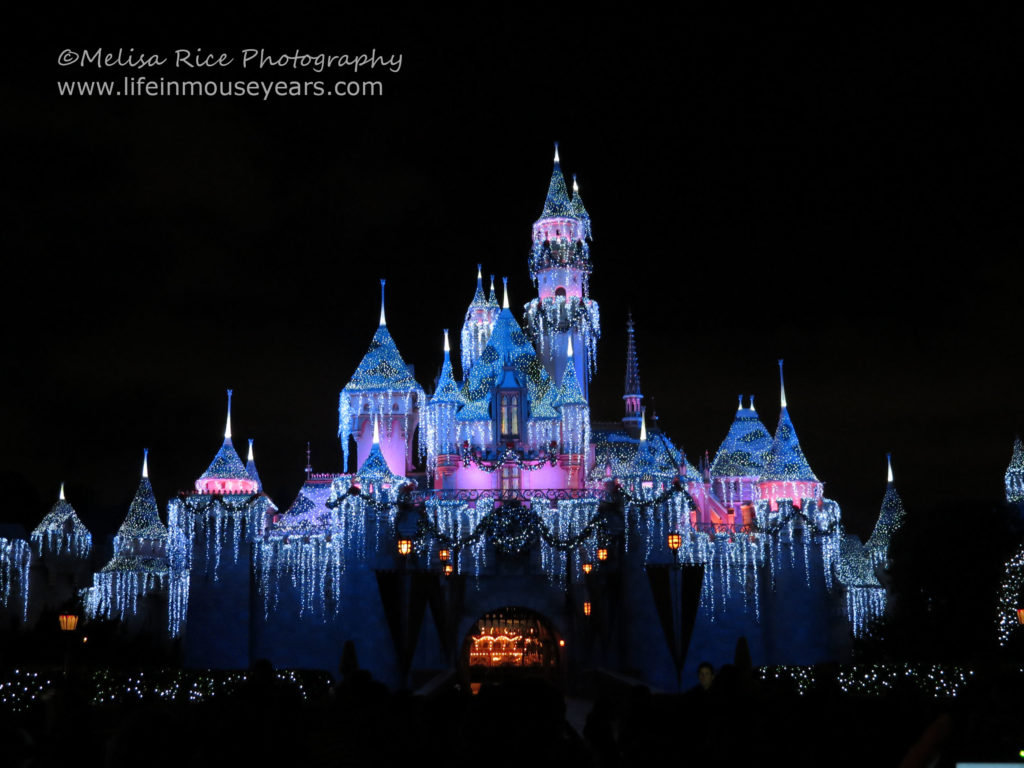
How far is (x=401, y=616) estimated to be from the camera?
3281 cm

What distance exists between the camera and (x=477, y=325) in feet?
139

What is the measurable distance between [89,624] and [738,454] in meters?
22.0

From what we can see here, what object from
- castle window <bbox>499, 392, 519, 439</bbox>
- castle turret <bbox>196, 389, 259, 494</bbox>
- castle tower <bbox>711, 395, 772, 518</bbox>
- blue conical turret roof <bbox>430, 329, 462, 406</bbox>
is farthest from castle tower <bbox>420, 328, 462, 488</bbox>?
castle tower <bbox>711, 395, 772, 518</bbox>

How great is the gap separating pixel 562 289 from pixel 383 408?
7.70 m

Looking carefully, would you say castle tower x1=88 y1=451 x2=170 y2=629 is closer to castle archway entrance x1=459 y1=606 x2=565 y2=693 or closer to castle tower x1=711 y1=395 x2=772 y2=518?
castle archway entrance x1=459 y1=606 x2=565 y2=693

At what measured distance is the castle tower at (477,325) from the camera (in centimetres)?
4219

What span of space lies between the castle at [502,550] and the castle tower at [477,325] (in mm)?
2454

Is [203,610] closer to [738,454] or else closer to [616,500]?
[616,500]

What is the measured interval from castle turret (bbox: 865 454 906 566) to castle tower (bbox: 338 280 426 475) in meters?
16.1

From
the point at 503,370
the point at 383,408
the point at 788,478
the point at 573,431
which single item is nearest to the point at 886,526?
the point at 788,478

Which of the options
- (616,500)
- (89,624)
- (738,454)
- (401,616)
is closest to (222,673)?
(401,616)

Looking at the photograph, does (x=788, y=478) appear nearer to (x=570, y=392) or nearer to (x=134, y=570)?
(x=570, y=392)

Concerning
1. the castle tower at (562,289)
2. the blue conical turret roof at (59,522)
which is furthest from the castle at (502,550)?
the blue conical turret roof at (59,522)

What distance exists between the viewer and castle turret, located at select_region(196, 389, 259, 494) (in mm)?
39438
